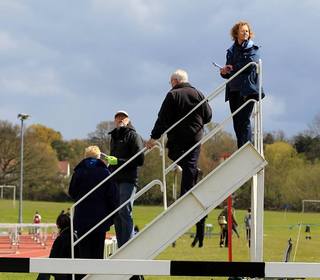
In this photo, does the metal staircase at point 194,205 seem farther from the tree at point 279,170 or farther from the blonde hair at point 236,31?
the tree at point 279,170

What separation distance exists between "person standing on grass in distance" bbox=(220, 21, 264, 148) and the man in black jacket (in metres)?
0.52

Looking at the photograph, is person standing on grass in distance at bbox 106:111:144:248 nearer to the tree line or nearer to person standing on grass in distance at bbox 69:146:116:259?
person standing on grass in distance at bbox 69:146:116:259

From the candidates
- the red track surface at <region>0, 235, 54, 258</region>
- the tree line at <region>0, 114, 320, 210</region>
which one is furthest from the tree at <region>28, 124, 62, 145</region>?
the red track surface at <region>0, 235, 54, 258</region>

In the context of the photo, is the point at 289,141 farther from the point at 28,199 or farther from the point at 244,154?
the point at 244,154

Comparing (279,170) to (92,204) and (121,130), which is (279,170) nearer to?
(121,130)

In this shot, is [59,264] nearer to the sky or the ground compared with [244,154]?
nearer to the ground

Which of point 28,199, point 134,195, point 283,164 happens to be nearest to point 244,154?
point 134,195

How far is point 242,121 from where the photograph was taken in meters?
8.58

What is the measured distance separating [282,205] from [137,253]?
3055 inches

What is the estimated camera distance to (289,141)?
105 meters

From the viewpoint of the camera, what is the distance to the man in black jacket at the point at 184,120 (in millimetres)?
8961

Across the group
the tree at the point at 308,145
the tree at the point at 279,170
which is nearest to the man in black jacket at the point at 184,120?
the tree at the point at 279,170

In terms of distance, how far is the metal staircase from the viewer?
7375 millimetres

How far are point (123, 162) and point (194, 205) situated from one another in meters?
2.65
